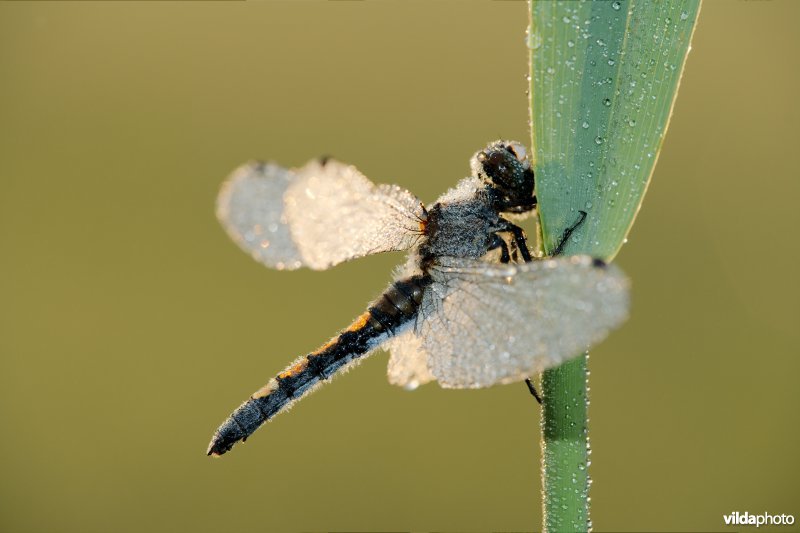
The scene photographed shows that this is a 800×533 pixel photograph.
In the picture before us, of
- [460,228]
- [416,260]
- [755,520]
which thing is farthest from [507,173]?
[755,520]

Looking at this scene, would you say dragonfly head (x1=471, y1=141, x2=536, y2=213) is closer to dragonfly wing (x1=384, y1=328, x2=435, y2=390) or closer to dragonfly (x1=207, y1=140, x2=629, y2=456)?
dragonfly (x1=207, y1=140, x2=629, y2=456)

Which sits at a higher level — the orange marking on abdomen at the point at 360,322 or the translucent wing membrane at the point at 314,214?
the translucent wing membrane at the point at 314,214

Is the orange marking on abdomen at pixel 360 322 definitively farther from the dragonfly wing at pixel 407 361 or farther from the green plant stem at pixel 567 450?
the green plant stem at pixel 567 450

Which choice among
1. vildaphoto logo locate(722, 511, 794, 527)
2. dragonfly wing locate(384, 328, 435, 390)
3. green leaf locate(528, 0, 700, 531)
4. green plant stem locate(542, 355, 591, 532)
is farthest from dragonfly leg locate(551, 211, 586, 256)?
vildaphoto logo locate(722, 511, 794, 527)

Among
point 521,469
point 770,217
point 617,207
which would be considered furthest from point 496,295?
point 770,217

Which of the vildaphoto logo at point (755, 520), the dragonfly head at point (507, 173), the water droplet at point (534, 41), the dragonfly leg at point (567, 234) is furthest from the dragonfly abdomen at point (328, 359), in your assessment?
the vildaphoto logo at point (755, 520)

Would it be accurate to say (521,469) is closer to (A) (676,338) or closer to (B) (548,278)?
(A) (676,338)
